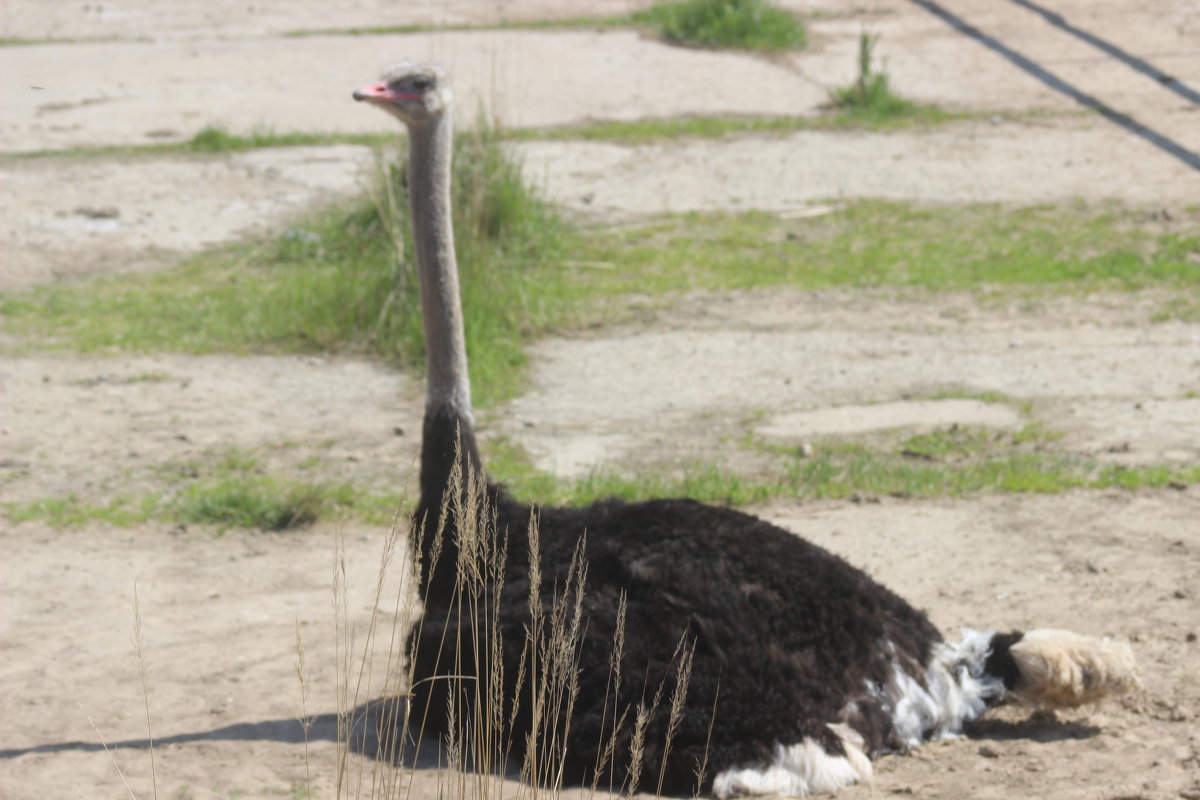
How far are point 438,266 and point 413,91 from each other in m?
0.54

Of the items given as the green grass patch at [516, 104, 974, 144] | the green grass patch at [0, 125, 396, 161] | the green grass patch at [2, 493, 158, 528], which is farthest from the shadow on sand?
the green grass patch at [516, 104, 974, 144]

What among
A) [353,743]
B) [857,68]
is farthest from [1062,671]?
[857,68]

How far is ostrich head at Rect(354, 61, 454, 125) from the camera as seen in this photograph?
4.82 metres

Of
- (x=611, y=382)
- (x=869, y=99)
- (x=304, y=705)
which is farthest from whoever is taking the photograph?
(x=869, y=99)

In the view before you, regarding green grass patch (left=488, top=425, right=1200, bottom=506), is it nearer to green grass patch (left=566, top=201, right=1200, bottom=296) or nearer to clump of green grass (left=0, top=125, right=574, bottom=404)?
clump of green grass (left=0, top=125, right=574, bottom=404)

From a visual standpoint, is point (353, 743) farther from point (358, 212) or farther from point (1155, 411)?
point (358, 212)

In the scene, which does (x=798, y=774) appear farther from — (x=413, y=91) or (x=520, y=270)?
(x=520, y=270)

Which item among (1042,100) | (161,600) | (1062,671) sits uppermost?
(1042,100)

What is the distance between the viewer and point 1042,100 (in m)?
12.7

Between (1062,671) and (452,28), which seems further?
(452,28)

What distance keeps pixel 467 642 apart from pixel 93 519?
8.41ft

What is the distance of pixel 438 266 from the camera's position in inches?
189

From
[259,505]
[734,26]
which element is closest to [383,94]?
[259,505]

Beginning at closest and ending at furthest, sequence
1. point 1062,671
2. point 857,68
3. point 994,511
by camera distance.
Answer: point 1062,671
point 994,511
point 857,68
